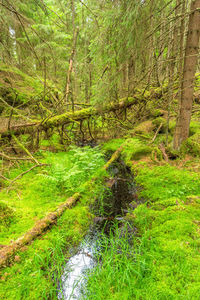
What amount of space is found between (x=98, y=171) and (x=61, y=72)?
8.92 meters

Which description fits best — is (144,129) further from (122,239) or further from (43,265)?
(43,265)

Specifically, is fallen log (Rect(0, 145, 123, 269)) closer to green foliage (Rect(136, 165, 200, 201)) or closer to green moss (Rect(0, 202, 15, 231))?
green moss (Rect(0, 202, 15, 231))

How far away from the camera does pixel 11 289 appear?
70.7 inches

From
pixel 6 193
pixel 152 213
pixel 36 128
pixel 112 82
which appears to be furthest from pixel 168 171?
pixel 36 128

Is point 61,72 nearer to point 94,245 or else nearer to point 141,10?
point 141,10

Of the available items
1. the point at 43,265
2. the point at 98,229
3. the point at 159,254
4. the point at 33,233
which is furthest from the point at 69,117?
the point at 159,254

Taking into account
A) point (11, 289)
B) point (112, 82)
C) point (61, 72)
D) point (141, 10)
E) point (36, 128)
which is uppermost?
point (61, 72)

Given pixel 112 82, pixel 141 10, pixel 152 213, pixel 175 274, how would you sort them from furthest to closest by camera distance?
pixel 112 82
pixel 141 10
pixel 152 213
pixel 175 274

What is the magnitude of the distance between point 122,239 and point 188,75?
4.26 meters

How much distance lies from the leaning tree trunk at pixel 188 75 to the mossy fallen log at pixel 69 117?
276 cm

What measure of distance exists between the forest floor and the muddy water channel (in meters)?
0.11

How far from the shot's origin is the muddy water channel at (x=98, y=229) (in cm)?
206

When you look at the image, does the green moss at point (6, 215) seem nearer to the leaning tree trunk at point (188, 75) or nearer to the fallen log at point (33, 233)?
the fallen log at point (33, 233)

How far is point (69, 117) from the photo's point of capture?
6.18 m
